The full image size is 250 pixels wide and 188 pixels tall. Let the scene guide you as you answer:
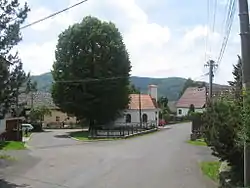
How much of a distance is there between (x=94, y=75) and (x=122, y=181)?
130ft

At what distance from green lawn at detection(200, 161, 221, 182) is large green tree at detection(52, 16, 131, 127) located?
33686mm

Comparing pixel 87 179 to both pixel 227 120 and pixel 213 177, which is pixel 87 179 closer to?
pixel 213 177

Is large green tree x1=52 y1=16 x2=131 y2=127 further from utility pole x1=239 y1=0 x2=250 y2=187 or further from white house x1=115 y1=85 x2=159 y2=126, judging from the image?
utility pole x1=239 y1=0 x2=250 y2=187

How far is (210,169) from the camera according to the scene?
68.7ft

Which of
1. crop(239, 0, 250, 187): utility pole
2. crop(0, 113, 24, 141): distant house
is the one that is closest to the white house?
crop(0, 113, 24, 141): distant house

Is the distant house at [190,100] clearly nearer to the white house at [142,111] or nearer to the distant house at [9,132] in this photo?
the white house at [142,111]

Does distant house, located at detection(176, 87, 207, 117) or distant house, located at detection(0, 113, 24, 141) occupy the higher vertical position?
distant house, located at detection(176, 87, 207, 117)

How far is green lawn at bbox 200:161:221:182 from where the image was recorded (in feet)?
61.6

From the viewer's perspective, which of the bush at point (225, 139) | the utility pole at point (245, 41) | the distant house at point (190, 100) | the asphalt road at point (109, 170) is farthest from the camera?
the distant house at point (190, 100)

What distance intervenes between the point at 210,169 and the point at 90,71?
37.6m

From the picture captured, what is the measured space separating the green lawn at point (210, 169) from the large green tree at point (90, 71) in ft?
111

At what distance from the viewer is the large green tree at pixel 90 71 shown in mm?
56406

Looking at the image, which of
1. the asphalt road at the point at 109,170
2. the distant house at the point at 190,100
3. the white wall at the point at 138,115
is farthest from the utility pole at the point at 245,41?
the distant house at the point at 190,100

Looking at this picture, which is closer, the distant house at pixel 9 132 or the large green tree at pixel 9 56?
the large green tree at pixel 9 56
